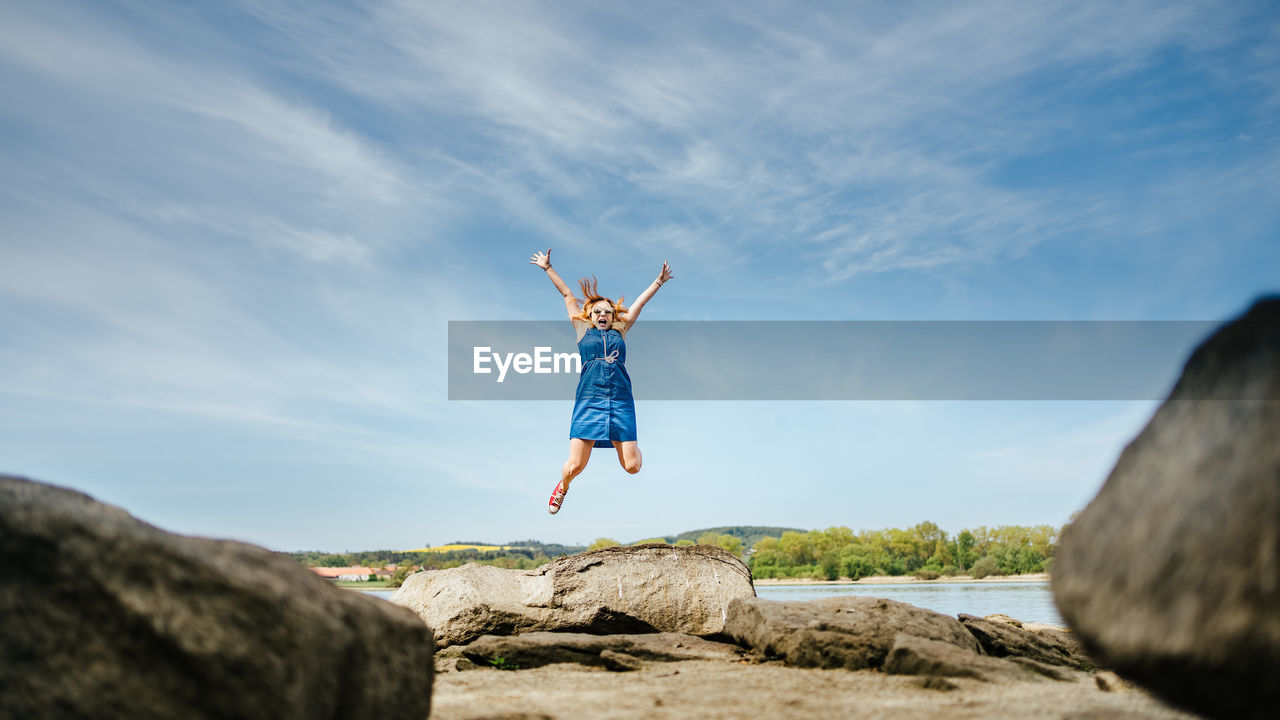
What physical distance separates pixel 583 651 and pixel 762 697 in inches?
118

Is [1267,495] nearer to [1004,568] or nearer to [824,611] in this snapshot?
[824,611]

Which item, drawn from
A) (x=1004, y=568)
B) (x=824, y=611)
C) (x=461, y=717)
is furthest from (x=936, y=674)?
(x=1004, y=568)

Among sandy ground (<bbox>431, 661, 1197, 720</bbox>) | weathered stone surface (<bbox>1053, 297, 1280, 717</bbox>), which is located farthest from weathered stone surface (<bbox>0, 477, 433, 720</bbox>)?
weathered stone surface (<bbox>1053, 297, 1280, 717</bbox>)

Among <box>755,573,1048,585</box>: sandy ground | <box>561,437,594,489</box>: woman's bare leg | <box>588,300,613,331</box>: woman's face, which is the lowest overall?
<box>755,573,1048,585</box>: sandy ground

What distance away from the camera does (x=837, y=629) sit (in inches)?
309

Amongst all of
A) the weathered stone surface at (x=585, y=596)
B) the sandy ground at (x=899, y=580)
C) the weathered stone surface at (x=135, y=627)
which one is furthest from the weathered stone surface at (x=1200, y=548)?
the sandy ground at (x=899, y=580)

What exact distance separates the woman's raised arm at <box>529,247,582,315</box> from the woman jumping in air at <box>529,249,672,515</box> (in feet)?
0.42

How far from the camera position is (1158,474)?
3.42 meters

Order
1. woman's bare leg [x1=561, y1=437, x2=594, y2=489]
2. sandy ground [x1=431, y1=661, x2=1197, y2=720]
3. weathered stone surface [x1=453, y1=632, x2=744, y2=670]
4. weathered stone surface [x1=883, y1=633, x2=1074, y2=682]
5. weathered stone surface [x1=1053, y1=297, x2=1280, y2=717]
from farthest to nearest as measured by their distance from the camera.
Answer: woman's bare leg [x1=561, y1=437, x2=594, y2=489] → weathered stone surface [x1=453, y1=632, x2=744, y2=670] → weathered stone surface [x1=883, y1=633, x2=1074, y2=682] → sandy ground [x1=431, y1=661, x2=1197, y2=720] → weathered stone surface [x1=1053, y1=297, x2=1280, y2=717]

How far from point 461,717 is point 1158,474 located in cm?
422

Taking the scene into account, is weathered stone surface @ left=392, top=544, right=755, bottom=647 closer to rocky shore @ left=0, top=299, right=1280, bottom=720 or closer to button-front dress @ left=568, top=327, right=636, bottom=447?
button-front dress @ left=568, top=327, right=636, bottom=447

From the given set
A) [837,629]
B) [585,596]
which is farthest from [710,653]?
[585,596]

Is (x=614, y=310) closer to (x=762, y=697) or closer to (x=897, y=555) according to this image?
(x=762, y=697)

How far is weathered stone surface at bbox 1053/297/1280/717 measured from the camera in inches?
116
